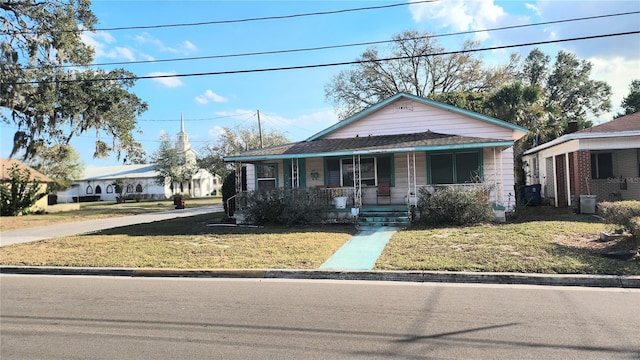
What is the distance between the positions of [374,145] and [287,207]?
4.03 metres

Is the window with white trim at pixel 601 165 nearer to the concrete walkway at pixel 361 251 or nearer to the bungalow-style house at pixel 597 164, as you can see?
the bungalow-style house at pixel 597 164

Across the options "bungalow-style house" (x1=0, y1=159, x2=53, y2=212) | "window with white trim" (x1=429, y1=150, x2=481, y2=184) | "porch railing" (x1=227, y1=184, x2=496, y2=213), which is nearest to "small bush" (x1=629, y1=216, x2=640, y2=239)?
"porch railing" (x1=227, y1=184, x2=496, y2=213)

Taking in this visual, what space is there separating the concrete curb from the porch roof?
7.12 metres

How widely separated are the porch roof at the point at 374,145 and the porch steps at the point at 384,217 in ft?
6.69

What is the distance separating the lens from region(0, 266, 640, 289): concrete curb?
7055 millimetres

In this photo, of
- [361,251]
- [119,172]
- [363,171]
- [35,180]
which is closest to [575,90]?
[363,171]

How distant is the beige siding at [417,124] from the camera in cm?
1614

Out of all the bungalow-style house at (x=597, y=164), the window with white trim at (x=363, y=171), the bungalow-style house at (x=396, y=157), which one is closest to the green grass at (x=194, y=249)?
the bungalow-style house at (x=396, y=157)

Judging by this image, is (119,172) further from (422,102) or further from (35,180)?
(422,102)

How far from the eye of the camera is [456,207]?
12.9m

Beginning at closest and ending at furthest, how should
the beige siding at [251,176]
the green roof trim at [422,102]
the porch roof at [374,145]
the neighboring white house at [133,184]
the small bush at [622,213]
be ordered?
the small bush at [622,213] < the porch roof at [374,145] < the green roof trim at [422,102] < the beige siding at [251,176] < the neighboring white house at [133,184]

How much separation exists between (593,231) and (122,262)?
11.6 meters

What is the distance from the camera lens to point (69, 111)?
2003 cm

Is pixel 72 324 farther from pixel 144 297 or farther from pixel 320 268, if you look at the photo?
pixel 320 268
